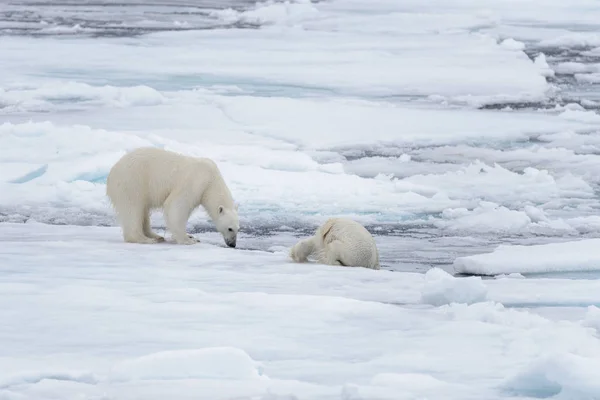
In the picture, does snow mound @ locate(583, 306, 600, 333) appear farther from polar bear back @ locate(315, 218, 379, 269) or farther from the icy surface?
polar bear back @ locate(315, 218, 379, 269)

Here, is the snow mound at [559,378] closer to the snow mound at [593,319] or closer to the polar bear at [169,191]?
the snow mound at [593,319]

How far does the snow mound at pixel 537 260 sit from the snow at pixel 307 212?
0.04ft

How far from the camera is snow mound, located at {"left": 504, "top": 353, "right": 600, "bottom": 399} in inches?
101

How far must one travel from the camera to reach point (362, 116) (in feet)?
33.8

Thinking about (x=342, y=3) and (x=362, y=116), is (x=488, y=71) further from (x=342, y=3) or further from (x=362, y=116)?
(x=342, y=3)

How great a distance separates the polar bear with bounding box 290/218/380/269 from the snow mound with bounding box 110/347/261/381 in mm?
2180

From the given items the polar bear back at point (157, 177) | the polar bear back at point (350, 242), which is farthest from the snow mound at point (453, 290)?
the polar bear back at point (157, 177)

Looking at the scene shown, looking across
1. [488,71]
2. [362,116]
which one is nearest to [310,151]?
[362,116]

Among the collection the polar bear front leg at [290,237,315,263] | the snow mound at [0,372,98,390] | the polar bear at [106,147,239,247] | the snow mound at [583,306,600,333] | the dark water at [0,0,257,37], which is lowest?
the dark water at [0,0,257,37]

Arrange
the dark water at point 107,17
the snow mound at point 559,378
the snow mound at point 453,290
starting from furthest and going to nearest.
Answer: the dark water at point 107,17, the snow mound at point 453,290, the snow mound at point 559,378

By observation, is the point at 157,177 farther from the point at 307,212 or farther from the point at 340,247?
the point at 307,212

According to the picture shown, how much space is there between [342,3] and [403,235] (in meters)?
17.8

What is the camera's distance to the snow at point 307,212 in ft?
9.44


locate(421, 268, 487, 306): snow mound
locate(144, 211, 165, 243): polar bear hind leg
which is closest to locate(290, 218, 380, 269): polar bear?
locate(144, 211, 165, 243): polar bear hind leg
